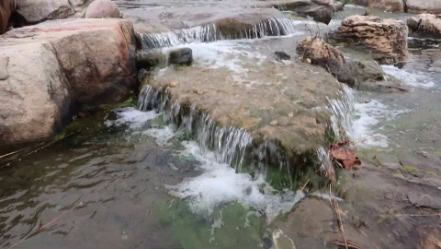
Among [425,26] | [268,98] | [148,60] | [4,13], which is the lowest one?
[425,26]

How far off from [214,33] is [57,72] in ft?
13.9

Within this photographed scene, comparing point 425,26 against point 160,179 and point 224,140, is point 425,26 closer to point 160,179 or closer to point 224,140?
point 224,140

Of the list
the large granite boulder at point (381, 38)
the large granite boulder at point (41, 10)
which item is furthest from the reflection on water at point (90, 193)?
the large granite boulder at point (381, 38)

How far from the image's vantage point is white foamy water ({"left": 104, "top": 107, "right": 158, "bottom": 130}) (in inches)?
196

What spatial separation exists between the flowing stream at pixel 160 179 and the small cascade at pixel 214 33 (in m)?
1.91

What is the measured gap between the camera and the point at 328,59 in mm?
6301

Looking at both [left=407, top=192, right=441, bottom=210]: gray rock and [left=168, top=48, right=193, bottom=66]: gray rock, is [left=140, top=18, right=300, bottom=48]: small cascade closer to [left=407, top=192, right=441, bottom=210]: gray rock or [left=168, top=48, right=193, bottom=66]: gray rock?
[left=168, top=48, right=193, bottom=66]: gray rock

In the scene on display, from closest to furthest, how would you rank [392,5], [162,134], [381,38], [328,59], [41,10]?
[162,134] < [328,59] < [41,10] < [381,38] < [392,5]

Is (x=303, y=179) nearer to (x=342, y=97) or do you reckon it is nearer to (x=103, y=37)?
(x=342, y=97)

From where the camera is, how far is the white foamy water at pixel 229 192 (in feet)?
10.9

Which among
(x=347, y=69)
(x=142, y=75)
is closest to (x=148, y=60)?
(x=142, y=75)

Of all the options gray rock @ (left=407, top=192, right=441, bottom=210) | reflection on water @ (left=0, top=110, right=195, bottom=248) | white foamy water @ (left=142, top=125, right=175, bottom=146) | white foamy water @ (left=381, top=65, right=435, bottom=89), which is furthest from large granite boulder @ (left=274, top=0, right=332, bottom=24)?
gray rock @ (left=407, top=192, right=441, bottom=210)

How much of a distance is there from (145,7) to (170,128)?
23.7ft

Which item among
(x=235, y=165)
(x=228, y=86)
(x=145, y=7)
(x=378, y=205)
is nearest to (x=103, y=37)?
(x=228, y=86)
